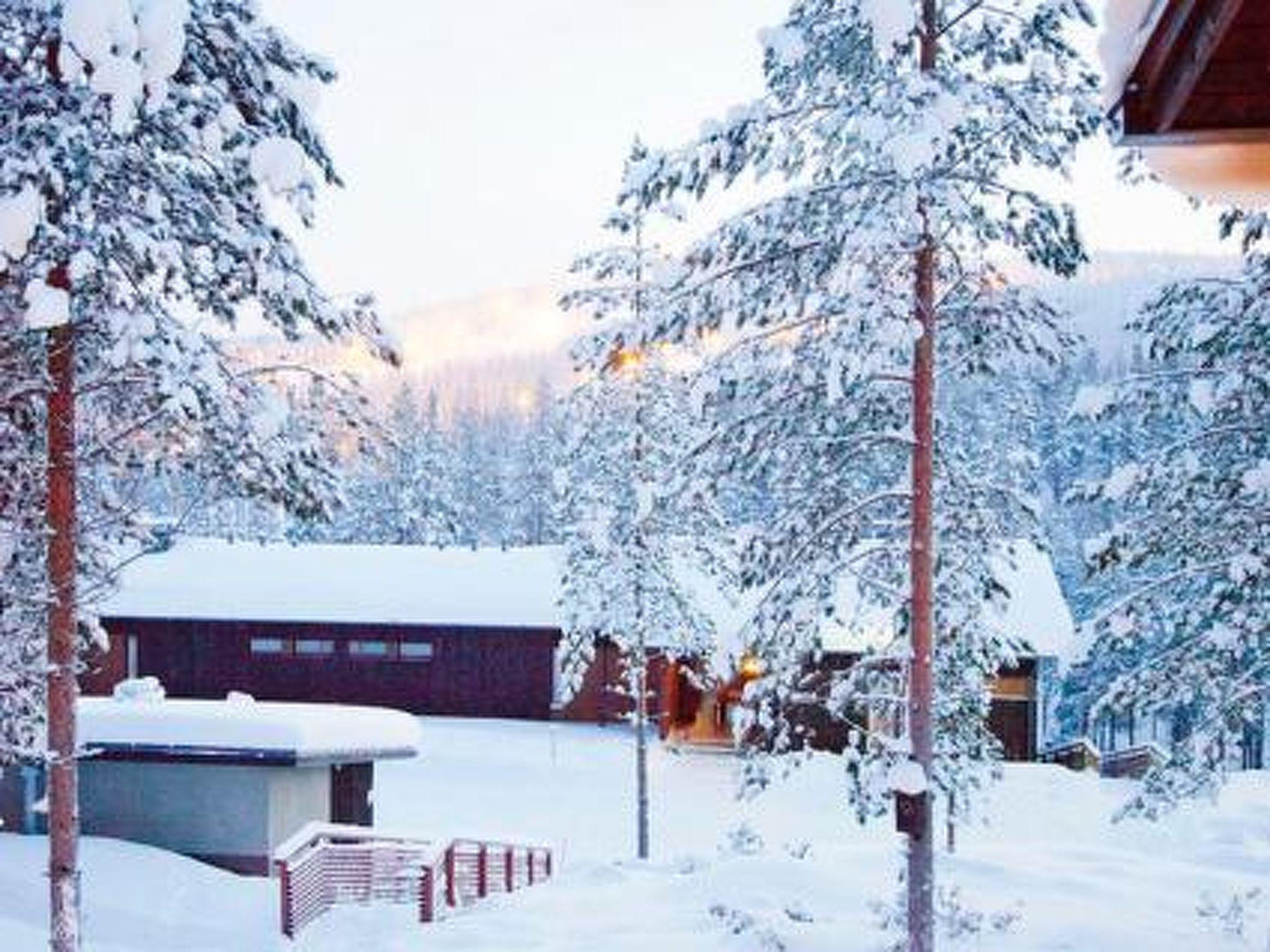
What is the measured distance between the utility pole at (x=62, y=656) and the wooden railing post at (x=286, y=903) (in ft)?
19.2

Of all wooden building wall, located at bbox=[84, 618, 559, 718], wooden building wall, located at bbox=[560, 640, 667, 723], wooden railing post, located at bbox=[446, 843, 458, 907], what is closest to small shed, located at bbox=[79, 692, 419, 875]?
wooden railing post, located at bbox=[446, 843, 458, 907]

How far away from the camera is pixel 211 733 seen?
21312 mm

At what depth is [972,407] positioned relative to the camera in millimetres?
66312

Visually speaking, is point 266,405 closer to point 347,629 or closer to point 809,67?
point 809,67

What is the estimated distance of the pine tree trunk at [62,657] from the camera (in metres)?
10.4

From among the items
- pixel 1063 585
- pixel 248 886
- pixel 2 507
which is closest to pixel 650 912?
pixel 248 886

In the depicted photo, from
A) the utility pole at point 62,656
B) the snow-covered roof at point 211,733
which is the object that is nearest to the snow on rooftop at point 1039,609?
the snow-covered roof at point 211,733

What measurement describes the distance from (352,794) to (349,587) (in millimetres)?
19847

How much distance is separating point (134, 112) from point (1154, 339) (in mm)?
9510

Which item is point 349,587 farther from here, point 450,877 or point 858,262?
point 858,262

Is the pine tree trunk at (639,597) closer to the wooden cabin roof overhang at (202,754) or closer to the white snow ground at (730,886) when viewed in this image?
the white snow ground at (730,886)

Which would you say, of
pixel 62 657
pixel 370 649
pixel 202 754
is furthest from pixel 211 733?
pixel 370 649

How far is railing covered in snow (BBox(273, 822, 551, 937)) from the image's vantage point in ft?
55.0

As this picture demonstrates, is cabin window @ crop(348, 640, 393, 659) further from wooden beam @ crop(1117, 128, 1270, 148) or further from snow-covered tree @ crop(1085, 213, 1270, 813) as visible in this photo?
wooden beam @ crop(1117, 128, 1270, 148)
